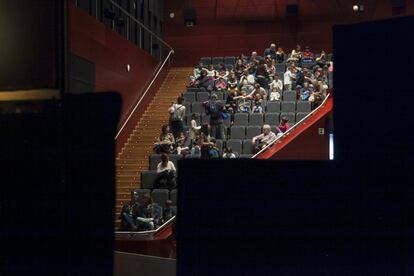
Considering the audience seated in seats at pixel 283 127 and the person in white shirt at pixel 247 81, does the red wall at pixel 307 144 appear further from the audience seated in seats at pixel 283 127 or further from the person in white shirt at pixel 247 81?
the person in white shirt at pixel 247 81

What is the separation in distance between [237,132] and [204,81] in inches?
83.0

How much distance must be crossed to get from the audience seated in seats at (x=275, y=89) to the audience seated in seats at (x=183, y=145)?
70.0 inches

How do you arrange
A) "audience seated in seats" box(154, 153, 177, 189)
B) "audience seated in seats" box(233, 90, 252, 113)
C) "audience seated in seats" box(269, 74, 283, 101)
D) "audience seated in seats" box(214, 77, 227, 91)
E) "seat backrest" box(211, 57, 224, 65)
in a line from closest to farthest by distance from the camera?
"audience seated in seats" box(154, 153, 177, 189) < "audience seated in seats" box(233, 90, 252, 113) < "audience seated in seats" box(269, 74, 283, 101) < "audience seated in seats" box(214, 77, 227, 91) < "seat backrest" box(211, 57, 224, 65)

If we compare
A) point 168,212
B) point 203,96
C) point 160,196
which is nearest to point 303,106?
point 203,96

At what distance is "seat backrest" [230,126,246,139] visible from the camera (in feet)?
28.0

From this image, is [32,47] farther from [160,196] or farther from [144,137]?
[144,137]

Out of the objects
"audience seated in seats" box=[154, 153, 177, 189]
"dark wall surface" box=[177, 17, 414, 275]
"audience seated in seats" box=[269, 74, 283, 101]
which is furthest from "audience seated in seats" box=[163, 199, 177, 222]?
"dark wall surface" box=[177, 17, 414, 275]

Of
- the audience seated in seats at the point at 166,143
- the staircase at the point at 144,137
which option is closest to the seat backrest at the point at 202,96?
the staircase at the point at 144,137

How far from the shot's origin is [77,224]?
1759 mm

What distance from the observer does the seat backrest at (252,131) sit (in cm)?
855

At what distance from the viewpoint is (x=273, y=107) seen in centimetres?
901

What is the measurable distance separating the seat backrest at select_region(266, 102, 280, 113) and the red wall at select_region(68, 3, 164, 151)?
2.33m

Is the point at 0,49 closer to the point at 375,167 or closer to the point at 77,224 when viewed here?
the point at 77,224

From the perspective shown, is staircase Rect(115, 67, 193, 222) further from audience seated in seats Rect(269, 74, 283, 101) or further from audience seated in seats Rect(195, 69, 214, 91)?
audience seated in seats Rect(269, 74, 283, 101)
